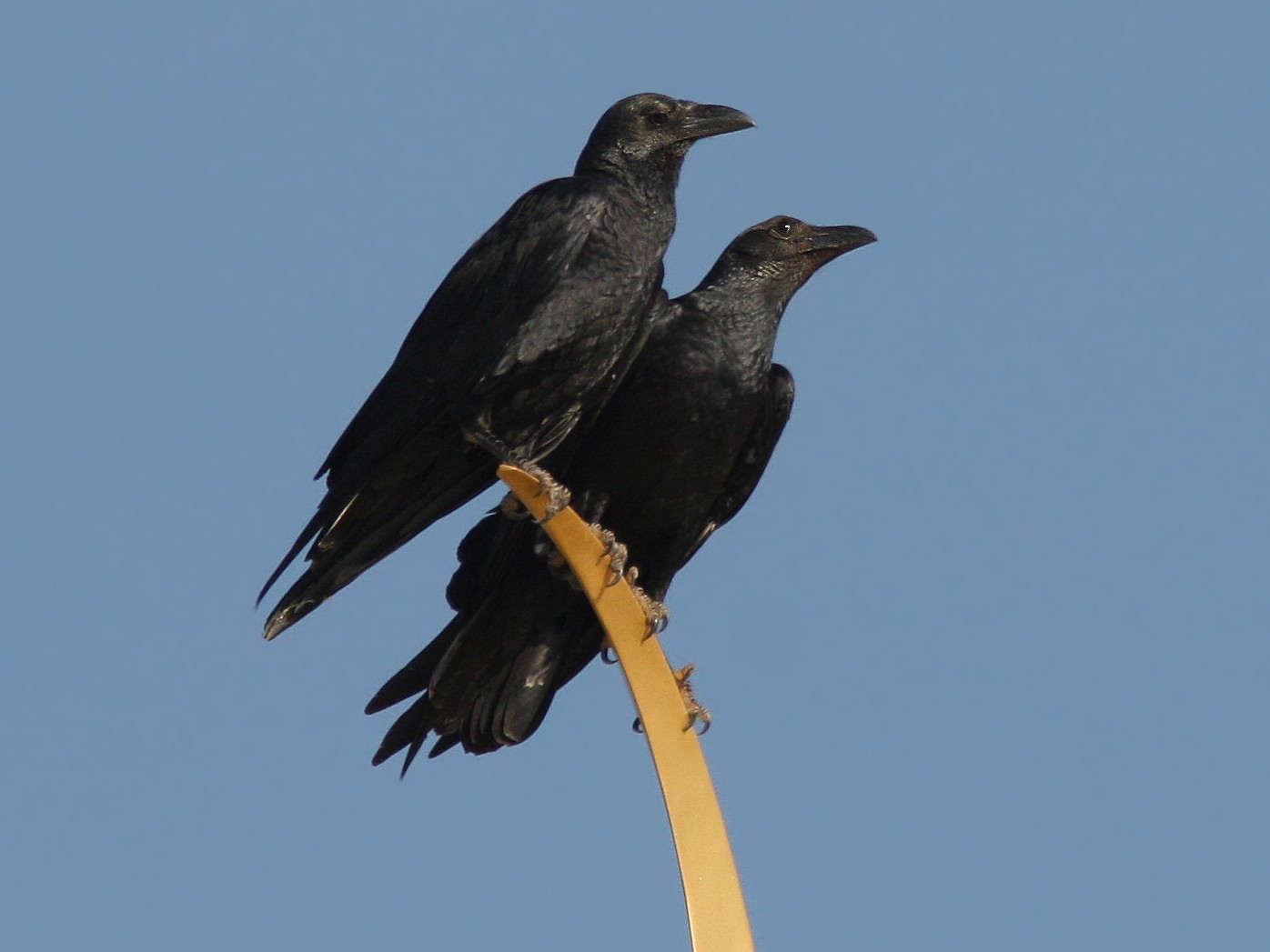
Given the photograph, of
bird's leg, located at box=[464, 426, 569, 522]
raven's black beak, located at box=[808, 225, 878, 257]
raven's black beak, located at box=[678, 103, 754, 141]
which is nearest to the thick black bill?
raven's black beak, located at box=[808, 225, 878, 257]

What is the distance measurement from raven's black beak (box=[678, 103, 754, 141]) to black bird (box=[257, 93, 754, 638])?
33 cm

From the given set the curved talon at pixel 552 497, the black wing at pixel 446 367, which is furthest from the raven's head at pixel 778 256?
the curved talon at pixel 552 497

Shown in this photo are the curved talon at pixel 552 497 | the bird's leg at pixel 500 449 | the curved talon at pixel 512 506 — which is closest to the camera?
the curved talon at pixel 552 497

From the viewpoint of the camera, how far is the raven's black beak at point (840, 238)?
34.4 feet

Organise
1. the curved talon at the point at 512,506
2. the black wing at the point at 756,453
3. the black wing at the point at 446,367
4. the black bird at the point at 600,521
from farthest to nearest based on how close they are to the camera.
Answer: the black wing at the point at 756,453 < the black bird at the point at 600,521 < the black wing at the point at 446,367 < the curved talon at the point at 512,506

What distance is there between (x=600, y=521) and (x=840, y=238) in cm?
197

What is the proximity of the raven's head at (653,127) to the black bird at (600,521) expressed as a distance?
0.70m

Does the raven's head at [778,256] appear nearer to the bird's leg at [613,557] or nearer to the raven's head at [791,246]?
the raven's head at [791,246]

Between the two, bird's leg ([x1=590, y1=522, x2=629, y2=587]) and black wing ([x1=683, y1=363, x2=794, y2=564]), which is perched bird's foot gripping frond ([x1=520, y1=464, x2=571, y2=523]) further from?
black wing ([x1=683, y1=363, x2=794, y2=564])

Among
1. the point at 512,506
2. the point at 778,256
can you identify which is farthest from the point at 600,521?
the point at 778,256

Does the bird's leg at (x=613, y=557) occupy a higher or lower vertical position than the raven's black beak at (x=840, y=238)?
lower

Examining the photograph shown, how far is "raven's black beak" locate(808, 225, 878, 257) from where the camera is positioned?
1050cm

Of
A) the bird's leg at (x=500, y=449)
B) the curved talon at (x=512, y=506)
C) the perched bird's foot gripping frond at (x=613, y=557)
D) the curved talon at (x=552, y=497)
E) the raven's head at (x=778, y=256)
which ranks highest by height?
the raven's head at (x=778, y=256)

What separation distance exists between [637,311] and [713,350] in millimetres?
656
